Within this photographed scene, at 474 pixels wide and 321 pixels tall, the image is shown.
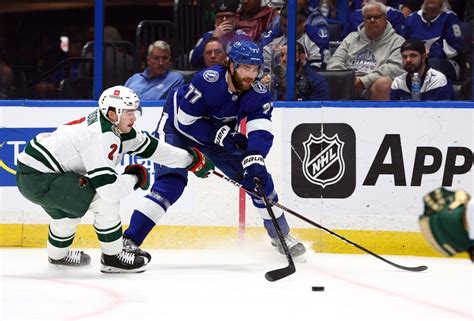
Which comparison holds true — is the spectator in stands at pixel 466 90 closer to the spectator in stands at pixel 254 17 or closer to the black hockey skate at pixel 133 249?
the spectator in stands at pixel 254 17

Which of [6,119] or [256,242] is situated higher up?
[6,119]

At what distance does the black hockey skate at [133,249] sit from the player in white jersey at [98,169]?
2 cm

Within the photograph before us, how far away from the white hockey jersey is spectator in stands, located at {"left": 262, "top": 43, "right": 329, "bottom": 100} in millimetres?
1199

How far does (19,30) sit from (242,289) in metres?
3.69


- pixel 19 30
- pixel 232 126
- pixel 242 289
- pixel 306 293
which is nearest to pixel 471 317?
pixel 306 293

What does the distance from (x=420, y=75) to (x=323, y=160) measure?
2.39 feet

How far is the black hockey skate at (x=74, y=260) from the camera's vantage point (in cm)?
532

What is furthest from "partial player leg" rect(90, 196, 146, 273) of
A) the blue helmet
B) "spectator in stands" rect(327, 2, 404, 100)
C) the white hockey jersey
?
"spectator in stands" rect(327, 2, 404, 100)

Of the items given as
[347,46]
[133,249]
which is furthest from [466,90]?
[133,249]

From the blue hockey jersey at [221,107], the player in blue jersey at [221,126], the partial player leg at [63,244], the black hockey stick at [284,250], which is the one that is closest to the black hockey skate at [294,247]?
the player in blue jersey at [221,126]

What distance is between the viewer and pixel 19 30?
772cm

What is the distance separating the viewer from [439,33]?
237 inches

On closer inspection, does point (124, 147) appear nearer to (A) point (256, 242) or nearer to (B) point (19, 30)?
(A) point (256, 242)

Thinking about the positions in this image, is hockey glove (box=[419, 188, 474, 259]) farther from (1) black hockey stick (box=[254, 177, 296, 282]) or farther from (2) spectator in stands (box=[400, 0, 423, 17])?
(2) spectator in stands (box=[400, 0, 423, 17])
